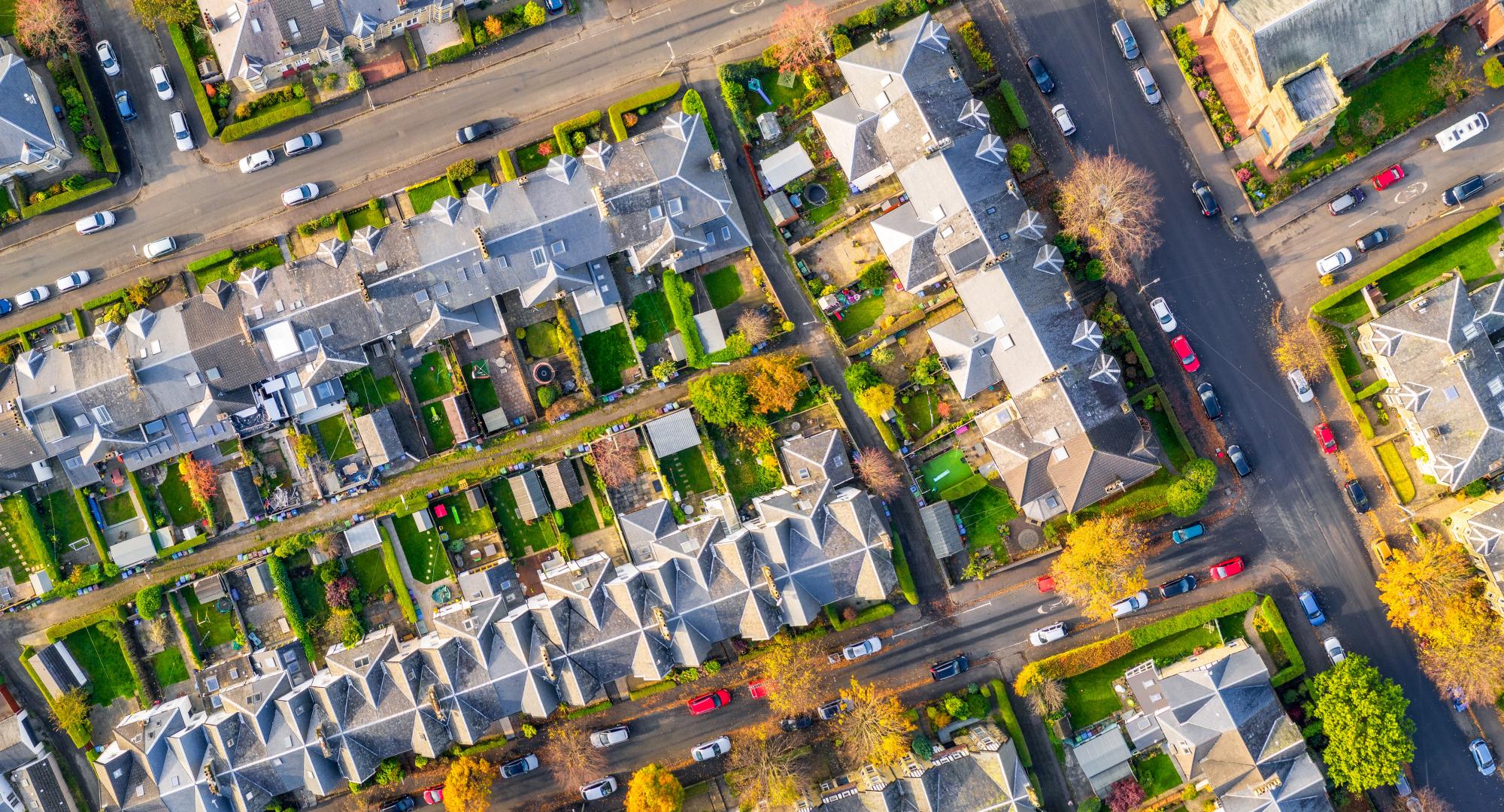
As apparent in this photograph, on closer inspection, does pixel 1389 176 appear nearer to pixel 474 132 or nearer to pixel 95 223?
pixel 474 132

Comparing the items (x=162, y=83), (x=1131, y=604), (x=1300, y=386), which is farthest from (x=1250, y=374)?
(x=162, y=83)

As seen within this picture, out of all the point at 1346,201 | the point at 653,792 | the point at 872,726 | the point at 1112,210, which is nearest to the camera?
the point at 1112,210

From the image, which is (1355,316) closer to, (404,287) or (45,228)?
(404,287)

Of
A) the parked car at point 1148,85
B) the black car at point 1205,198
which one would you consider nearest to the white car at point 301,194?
the parked car at point 1148,85

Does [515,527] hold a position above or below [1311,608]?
above

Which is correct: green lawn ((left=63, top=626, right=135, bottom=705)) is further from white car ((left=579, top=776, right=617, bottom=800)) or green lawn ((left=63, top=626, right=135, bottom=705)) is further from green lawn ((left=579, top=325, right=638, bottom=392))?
green lawn ((left=579, top=325, right=638, bottom=392))

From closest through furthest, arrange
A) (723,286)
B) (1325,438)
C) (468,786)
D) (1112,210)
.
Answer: (1112,210) < (468,786) < (1325,438) < (723,286)
